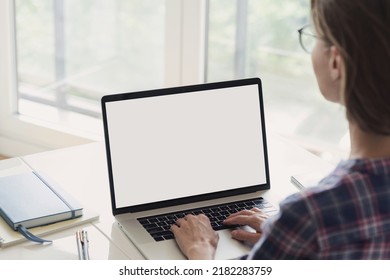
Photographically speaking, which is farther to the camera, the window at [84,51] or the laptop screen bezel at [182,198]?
the window at [84,51]

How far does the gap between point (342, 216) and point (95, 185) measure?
83 cm

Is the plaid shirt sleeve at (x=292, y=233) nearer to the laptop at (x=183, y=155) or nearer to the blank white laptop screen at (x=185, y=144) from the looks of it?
the laptop at (x=183, y=155)

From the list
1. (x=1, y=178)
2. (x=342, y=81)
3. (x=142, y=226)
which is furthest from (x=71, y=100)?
(x=342, y=81)

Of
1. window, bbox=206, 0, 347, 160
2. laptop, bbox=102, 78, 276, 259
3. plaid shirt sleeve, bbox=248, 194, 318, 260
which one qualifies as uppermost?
window, bbox=206, 0, 347, 160

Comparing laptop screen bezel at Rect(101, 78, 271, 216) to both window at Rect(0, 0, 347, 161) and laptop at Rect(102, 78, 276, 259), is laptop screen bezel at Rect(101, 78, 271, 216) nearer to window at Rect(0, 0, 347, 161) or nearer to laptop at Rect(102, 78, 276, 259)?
laptop at Rect(102, 78, 276, 259)

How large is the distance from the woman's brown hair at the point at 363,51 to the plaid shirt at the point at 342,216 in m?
0.08

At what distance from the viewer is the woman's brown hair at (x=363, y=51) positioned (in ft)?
3.72

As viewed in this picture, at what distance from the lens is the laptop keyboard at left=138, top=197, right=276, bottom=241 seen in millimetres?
1628

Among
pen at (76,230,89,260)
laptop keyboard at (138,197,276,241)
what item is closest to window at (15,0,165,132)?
laptop keyboard at (138,197,276,241)

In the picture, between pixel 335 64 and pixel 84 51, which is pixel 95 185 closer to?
pixel 335 64

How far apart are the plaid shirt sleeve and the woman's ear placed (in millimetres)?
205

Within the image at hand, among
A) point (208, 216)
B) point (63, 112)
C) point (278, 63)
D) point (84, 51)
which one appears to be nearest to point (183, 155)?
point (208, 216)

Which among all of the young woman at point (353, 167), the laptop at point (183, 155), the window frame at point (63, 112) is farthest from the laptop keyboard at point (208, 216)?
the window frame at point (63, 112)

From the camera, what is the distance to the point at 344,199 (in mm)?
1188
